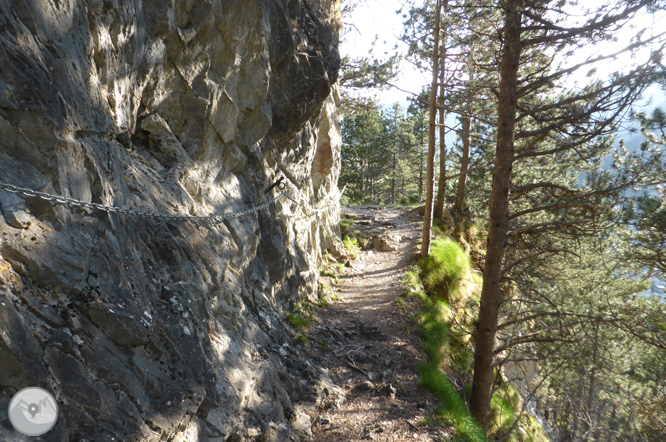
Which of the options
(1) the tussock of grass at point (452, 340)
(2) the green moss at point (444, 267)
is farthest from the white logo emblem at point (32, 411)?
(2) the green moss at point (444, 267)

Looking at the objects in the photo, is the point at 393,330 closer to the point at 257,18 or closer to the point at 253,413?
the point at 253,413

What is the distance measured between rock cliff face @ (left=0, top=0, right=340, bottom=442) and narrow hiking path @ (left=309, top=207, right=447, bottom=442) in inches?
19.7

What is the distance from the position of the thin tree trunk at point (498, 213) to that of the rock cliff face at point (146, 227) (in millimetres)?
3006

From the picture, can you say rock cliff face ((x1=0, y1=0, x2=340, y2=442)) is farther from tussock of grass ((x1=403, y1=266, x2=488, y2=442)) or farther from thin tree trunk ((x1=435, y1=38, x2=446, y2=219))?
thin tree trunk ((x1=435, y1=38, x2=446, y2=219))

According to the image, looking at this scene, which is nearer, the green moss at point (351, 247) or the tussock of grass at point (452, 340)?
the tussock of grass at point (452, 340)

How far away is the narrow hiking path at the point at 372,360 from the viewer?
4.95 m

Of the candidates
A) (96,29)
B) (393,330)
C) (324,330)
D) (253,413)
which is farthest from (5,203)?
(393,330)

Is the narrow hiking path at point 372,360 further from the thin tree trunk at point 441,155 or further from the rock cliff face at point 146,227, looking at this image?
the thin tree trunk at point 441,155

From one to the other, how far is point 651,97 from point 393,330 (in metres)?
6.29

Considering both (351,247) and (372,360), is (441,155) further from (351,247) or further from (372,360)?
(372,360)

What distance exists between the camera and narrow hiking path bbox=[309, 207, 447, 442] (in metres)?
4.95

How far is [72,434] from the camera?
2.19 m

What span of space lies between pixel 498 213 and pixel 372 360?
357 centimetres

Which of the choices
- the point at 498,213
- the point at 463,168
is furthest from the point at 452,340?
the point at 463,168
